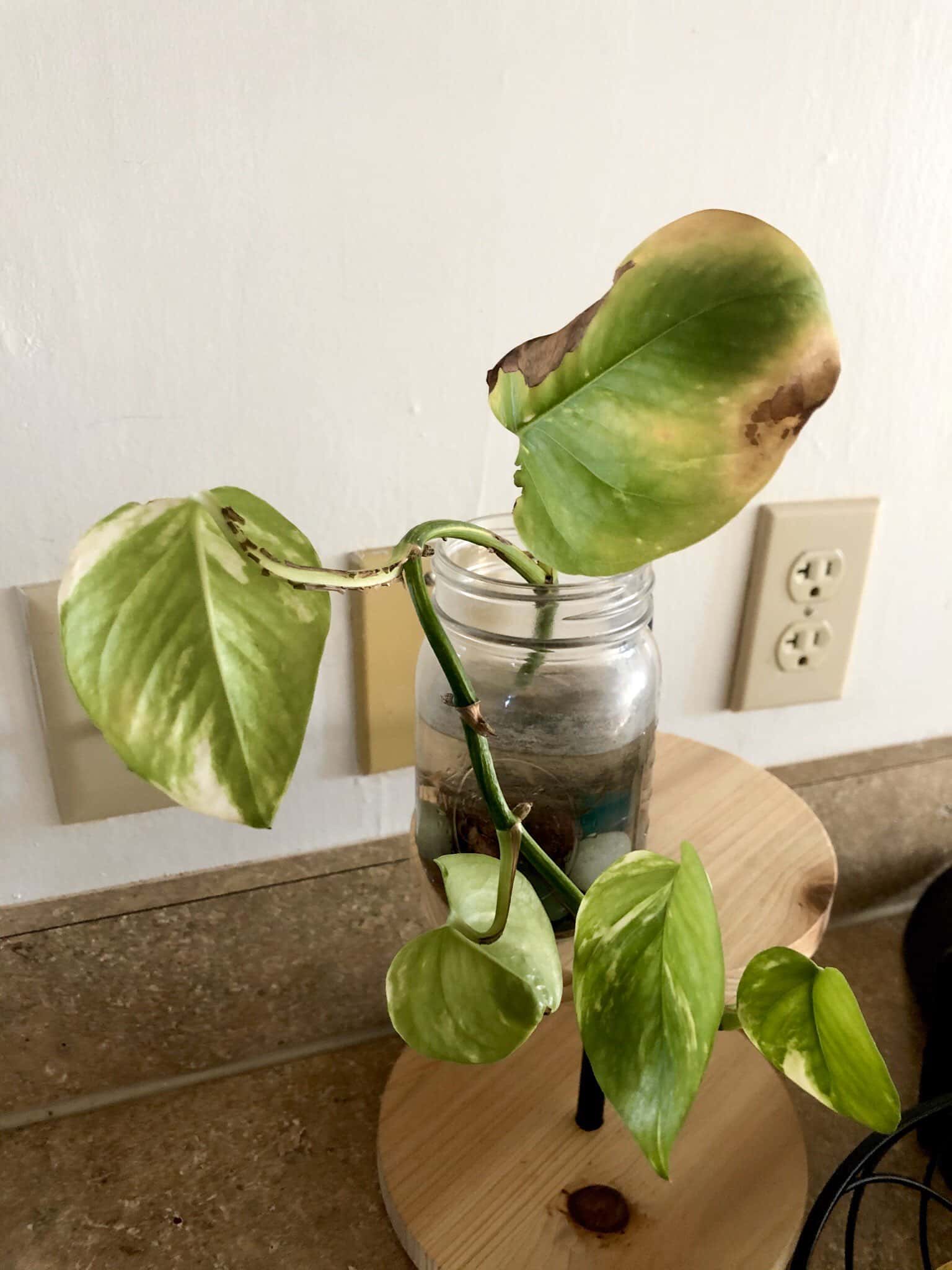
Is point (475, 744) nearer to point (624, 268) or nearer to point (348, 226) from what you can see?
point (624, 268)

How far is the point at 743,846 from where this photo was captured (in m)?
0.46

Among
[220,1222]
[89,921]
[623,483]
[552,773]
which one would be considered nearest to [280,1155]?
[220,1222]

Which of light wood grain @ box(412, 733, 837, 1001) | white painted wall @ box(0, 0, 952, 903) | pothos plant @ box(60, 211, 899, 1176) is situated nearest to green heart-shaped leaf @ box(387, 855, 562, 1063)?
pothos plant @ box(60, 211, 899, 1176)

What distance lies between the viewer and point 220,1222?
453 millimetres

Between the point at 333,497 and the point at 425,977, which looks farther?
the point at 333,497

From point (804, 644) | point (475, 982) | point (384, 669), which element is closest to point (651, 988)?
point (475, 982)

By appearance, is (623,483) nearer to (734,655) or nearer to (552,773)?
(552,773)

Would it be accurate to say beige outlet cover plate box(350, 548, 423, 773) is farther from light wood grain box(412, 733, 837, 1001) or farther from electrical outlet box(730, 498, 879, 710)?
electrical outlet box(730, 498, 879, 710)

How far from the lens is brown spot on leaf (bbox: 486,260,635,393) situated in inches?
9.4

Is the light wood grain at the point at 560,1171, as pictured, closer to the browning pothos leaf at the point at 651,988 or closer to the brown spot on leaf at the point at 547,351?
the browning pothos leaf at the point at 651,988

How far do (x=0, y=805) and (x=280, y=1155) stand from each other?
0.22 m

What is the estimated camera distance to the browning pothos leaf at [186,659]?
23cm

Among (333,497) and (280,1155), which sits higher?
(333,497)

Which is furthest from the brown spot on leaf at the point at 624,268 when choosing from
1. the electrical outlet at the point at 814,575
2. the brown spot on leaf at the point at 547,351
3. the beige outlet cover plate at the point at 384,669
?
the electrical outlet at the point at 814,575
